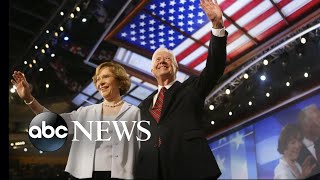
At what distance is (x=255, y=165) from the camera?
160 inches

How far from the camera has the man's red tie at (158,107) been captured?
216cm

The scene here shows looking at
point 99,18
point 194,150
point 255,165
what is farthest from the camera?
point 255,165

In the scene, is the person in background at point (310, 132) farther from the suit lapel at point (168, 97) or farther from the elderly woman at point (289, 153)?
the suit lapel at point (168, 97)

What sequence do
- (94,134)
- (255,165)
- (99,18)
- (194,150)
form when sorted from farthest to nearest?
(255,165)
(99,18)
(94,134)
(194,150)

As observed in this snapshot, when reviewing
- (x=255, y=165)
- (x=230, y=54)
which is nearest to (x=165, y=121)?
(x=230, y=54)

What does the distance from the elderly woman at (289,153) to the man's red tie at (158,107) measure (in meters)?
1.80

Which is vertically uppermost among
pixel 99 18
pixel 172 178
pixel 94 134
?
pixel 99 18

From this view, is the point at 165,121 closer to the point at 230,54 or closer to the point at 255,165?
the point at 230,54

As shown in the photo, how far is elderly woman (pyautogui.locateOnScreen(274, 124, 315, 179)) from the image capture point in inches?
146

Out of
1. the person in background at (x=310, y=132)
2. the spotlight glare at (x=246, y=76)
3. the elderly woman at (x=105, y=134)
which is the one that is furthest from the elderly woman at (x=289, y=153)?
the elderly woman at (x=105, y=134)

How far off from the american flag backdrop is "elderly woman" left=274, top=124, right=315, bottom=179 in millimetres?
1199

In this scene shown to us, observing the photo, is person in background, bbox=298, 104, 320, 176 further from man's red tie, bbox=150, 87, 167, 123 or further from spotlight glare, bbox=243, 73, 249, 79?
man's red tie, bbox=150, 87, 167, 123

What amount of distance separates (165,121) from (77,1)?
119 cm

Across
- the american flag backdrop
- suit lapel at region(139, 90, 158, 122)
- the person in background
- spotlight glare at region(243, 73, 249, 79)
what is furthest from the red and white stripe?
the person in background
